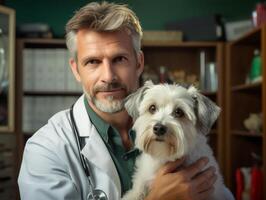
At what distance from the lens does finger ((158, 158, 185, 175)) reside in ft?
5.10

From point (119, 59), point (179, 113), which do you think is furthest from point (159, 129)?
point (119, 59)

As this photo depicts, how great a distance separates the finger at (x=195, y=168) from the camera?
60.4 inches

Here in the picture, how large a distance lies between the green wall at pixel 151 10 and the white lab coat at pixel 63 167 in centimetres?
274

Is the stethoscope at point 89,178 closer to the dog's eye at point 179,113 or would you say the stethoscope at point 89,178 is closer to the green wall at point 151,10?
the dog's eye at point 179,113

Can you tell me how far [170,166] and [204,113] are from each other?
245 mm

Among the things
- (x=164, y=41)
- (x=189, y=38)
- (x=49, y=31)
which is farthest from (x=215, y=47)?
(x=49, y=31)

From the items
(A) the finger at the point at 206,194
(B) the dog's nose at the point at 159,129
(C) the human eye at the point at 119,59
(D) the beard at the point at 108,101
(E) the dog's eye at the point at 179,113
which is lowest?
(A) the finger at the point at 206,194

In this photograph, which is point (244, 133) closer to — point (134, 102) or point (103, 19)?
point (134, 102)

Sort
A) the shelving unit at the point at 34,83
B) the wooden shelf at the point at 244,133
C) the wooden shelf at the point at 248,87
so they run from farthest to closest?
the shelving unit at the point at 34,83 → the wooden shelf at the point at 244,133 → the wooden shelf at the point at 248,87

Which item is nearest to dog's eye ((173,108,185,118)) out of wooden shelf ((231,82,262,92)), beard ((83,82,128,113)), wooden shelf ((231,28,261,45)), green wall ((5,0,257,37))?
beard ((83,82,128,113))

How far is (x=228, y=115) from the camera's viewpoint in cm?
389

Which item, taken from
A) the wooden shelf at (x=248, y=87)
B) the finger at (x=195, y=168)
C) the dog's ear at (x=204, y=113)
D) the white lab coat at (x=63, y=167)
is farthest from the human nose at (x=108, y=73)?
the wooden shelf at (x=248, y=87)

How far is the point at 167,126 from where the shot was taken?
58.9 inches

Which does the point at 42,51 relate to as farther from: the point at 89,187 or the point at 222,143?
the point at 89,187
